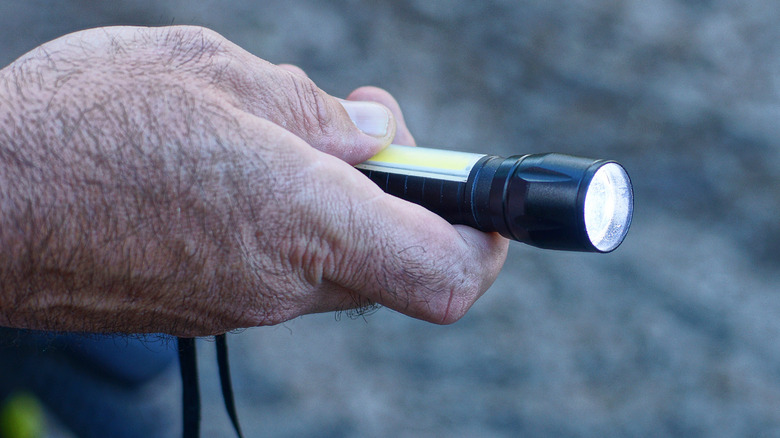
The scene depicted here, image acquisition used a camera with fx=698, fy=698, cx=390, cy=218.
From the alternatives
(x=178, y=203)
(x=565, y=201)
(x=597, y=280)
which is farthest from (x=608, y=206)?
(x=597, y=280)

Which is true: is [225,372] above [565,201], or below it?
below

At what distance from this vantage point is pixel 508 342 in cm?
137

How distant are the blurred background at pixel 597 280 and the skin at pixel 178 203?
2.68 feet

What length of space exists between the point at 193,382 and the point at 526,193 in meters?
0.40

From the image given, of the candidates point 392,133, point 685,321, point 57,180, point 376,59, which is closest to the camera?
point 57,180

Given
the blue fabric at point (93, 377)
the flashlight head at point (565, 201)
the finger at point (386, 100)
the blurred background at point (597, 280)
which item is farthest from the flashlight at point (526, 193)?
the blurred background at point (597, 280)

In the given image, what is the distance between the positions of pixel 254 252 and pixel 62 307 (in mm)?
156

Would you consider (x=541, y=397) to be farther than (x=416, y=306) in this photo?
Yes

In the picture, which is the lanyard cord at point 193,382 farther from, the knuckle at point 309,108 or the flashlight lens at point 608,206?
the flashlight lens at point 608,206

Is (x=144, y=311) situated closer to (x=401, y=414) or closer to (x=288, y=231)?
(x=288, y=231)

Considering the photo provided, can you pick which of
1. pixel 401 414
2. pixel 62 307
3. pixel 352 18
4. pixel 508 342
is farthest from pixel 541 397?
pixel 62 307

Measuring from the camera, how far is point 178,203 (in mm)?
500

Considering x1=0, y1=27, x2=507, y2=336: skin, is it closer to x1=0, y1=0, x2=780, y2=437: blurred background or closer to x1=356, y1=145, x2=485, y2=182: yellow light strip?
x1=356, y1=145, x2=485, y2=182: yellow light strip

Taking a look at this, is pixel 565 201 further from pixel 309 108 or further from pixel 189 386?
pixel 189 386
